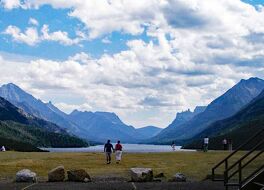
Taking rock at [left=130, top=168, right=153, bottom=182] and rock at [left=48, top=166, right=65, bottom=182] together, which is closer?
rock at [left=130, top=168, right=153, bottom=182]

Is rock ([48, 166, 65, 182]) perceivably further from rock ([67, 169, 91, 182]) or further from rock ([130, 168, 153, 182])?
rock ([130, 168, 153, 182])

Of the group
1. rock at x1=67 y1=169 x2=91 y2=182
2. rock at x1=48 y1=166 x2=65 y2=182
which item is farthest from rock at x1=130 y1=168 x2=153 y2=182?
rock at x1=48 y1=166 x2=65 y2=182

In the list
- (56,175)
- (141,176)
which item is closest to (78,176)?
(56,175)

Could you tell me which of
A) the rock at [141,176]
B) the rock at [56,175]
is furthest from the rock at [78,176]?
the rock at [141,176]

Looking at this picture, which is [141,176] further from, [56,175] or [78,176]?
[56,175]

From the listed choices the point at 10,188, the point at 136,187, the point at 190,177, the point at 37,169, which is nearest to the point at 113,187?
the point at 136,187

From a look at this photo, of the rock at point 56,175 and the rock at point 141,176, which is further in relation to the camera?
the rock at point 56,175

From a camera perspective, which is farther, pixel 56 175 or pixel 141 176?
pixel 56 175

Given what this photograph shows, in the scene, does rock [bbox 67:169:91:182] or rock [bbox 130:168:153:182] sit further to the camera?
rock [bbox 67:169:91:182]

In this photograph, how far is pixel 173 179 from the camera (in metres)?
35.0

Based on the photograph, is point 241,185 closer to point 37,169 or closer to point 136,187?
point 136,187

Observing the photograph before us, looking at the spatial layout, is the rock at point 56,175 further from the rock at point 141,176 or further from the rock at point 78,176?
the rock at point 141,176

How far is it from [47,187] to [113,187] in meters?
3.95

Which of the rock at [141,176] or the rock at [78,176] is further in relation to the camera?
the rock at [78,176]
